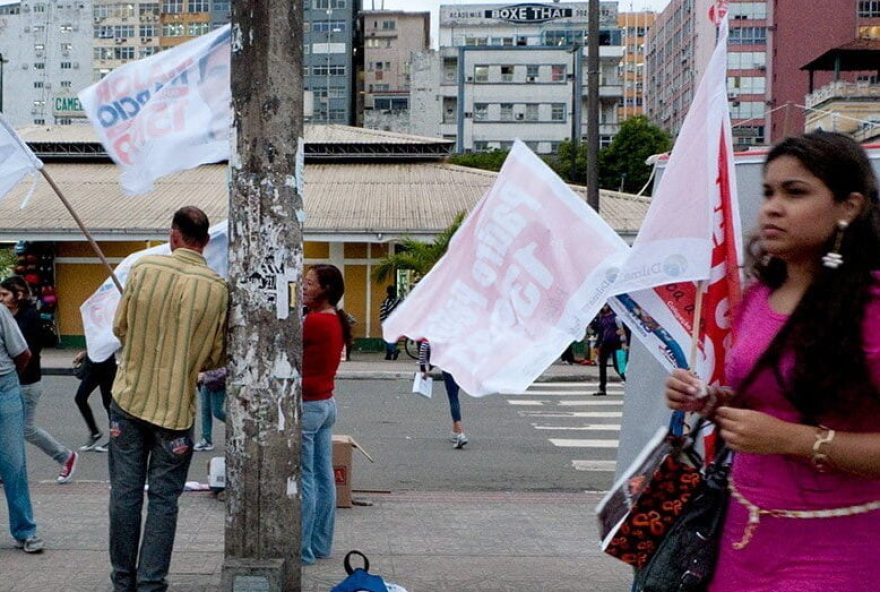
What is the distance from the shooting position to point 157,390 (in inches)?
204

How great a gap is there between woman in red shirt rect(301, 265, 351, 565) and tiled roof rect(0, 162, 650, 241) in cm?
1938

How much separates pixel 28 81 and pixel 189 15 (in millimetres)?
20509

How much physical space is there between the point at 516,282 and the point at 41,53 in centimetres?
13788

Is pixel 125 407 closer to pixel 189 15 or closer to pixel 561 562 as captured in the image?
pixel 561 562

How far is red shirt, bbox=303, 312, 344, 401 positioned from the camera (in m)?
6.64

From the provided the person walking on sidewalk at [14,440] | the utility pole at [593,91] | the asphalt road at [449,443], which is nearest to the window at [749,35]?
the utility pole at [593,91]

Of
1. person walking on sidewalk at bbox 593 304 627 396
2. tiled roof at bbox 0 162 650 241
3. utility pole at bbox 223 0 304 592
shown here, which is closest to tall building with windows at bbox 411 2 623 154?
tiled roof at bbox 0 162 650 241

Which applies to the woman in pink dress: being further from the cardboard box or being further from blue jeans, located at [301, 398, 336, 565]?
the cardboard box

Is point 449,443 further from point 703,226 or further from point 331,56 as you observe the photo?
point 331,56

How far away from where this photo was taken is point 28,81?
132 m

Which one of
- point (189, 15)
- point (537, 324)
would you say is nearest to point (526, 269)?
point (537, 324)

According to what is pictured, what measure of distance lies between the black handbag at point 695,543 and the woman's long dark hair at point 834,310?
370mm

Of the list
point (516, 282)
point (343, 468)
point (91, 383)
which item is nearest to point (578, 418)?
point (91, 383)

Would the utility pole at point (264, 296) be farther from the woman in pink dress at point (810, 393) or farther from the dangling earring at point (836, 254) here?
the dangling earring at point (836, 254)
